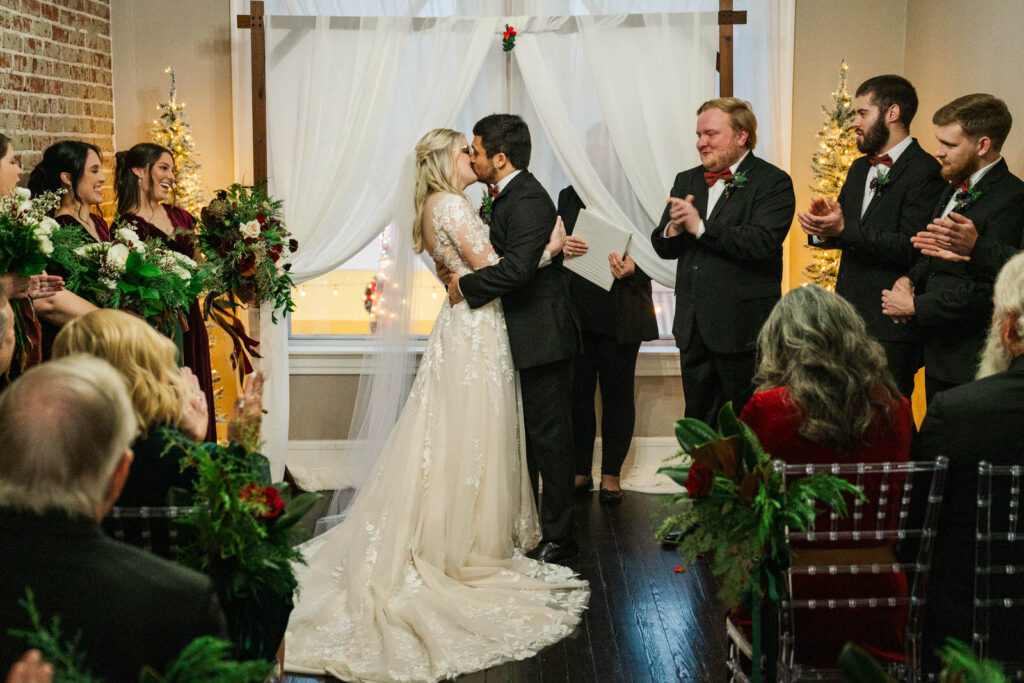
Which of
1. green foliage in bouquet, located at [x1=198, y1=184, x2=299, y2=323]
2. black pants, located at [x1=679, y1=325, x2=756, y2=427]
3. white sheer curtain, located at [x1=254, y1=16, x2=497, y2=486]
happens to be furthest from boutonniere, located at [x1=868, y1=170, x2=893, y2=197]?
green foliage in bouquet, located at [x1=198, y1=184, x2=299, y2=323]

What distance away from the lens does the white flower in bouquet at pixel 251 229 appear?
172 inches

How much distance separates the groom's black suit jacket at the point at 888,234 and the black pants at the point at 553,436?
4.11 ft

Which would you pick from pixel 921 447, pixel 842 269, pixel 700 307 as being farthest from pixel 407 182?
pixel 921 447

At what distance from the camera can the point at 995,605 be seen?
2.33 meters

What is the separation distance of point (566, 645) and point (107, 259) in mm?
2187

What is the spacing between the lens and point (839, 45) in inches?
219

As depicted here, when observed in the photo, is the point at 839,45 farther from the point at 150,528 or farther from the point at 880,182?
the point at 150,528

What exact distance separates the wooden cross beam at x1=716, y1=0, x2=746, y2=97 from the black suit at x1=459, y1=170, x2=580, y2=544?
1.51 metres

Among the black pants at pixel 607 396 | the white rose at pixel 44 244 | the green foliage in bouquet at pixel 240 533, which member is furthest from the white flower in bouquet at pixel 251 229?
the green foliage in bouquet at pixel 240 533

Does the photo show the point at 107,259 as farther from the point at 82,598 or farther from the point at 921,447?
the point at 921,447

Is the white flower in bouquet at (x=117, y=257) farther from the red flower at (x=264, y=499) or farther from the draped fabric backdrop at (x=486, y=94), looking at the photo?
the red flower at (x=264, y=499)

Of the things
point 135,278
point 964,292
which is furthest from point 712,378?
point 135,278

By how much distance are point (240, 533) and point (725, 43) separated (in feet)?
13.5

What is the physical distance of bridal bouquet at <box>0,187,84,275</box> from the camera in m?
3.23
